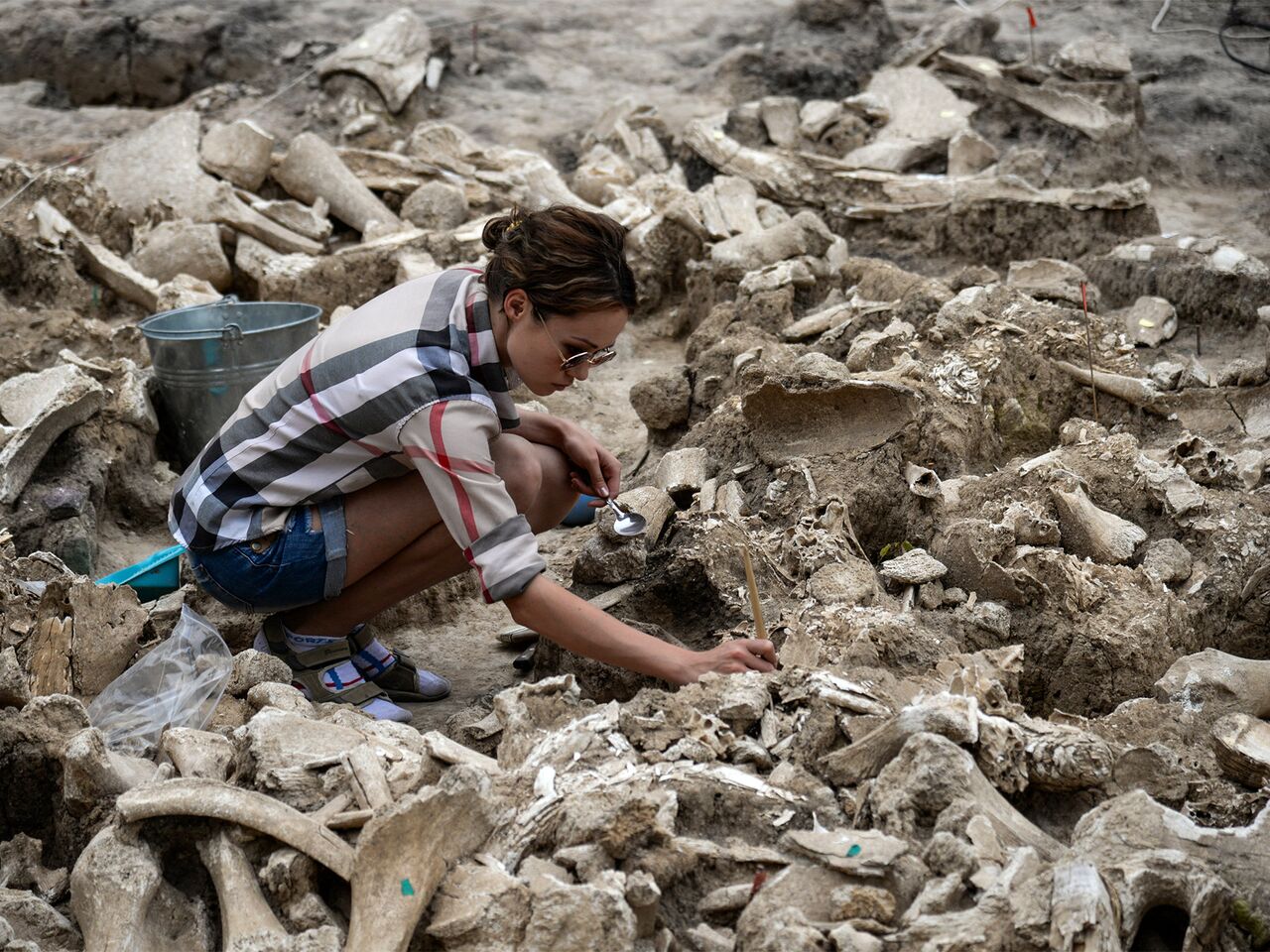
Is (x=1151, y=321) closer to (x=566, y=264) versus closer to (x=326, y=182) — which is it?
(x=566, y=264)

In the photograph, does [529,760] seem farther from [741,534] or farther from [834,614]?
[741,534]

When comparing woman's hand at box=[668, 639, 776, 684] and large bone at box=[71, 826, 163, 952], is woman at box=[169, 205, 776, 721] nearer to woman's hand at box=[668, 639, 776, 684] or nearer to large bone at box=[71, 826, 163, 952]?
woman's hand at box=[668, 639, 776, 684]

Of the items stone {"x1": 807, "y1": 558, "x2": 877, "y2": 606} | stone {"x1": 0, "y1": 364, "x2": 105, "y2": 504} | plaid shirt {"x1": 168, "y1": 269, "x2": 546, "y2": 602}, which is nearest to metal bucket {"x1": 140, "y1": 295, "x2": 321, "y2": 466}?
stone {"x1": 0, "y1": 364, "x2": 105, "y2": 504}

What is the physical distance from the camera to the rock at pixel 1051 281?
170 inches

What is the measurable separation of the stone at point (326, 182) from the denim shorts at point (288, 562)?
3.52 m

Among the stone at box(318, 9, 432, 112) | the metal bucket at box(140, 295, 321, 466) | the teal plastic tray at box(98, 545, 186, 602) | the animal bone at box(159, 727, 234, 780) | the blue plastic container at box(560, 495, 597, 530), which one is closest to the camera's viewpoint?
the animal bone at box(159, 727, 234, 780)

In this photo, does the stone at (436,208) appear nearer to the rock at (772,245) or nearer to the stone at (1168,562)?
the rock at (772,245)

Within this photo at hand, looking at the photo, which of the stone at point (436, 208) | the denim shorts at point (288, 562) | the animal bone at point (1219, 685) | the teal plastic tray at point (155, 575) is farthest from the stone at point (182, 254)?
the animal bone at point (1219, 685)

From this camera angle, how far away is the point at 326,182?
Result: 6.20 meters

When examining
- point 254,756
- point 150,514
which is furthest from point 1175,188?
point 254,756

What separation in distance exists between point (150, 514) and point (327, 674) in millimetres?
1668

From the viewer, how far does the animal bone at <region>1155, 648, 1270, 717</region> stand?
2.48m

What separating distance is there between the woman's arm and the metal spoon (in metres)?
0.73

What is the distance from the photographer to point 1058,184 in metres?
6.00
